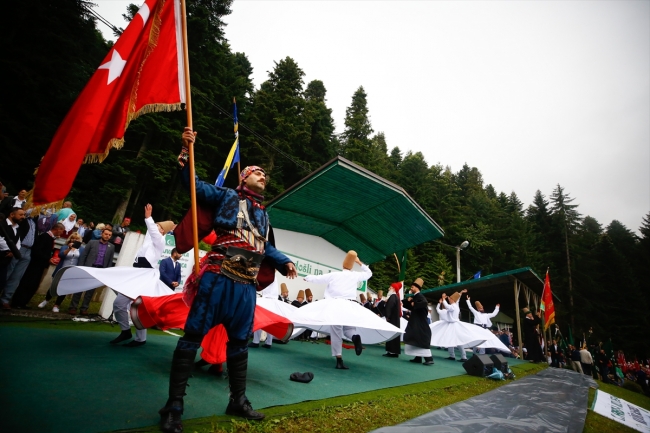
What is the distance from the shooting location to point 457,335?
416 inches

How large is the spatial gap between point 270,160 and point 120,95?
24.3 metres

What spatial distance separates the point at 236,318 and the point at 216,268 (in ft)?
1.58

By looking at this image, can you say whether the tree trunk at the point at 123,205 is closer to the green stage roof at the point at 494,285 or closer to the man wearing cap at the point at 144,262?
the man wearing cap at the point at 144,262

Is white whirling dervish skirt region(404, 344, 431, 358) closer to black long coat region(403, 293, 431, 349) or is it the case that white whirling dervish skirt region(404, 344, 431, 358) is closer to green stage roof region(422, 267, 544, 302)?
black long coat region(403, 293, 431, 349)

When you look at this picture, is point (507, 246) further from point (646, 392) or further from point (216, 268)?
point (216, 268)

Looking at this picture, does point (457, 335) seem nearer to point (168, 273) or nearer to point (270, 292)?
point (270, 292)

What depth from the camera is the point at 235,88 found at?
2869cm

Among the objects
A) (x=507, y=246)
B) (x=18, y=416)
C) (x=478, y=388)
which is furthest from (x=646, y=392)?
(x=507, y=246)

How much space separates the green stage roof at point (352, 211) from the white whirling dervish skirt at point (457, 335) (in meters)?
3.98

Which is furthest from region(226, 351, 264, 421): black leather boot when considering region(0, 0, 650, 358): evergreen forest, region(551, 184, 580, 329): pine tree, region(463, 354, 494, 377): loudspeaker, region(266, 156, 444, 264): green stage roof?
region(551, 184, 580, 329): pine tree

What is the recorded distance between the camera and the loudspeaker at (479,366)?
7786 millimetres

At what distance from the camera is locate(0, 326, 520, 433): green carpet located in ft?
7.59

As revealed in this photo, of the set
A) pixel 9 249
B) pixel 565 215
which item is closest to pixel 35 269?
pixel 9 249

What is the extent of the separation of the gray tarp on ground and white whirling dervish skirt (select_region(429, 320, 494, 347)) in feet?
13.2
